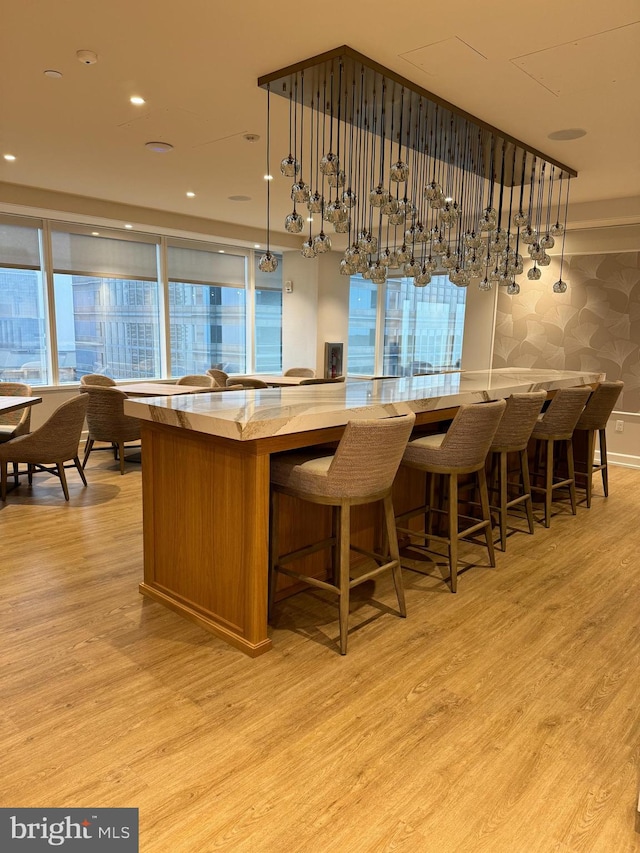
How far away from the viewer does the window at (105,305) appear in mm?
7398

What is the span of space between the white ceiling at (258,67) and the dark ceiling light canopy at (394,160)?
0.39 feet

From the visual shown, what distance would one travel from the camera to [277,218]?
7.84 metres

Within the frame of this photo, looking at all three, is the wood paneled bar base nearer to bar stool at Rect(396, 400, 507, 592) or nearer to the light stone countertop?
the light stone countertop

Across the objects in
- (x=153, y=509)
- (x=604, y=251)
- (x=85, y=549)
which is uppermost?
(x=604, y=251)

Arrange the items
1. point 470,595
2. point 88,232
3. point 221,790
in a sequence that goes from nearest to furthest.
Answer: point 221,790 → point 470,595 → point 88,232

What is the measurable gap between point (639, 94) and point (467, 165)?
166 centimetres

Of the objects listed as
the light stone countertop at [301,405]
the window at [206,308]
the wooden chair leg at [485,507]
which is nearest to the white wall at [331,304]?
the window at [206,308]

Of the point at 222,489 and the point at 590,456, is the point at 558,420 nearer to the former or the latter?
the point at 590,456

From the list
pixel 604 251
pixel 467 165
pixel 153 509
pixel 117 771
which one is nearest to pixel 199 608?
pixel 153 509

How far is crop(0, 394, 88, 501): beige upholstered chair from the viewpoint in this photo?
4.62 meters

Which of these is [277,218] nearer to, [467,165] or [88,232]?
[88,232]

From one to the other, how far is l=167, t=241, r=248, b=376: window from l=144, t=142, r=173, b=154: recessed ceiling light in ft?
12.3

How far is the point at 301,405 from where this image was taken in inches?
113

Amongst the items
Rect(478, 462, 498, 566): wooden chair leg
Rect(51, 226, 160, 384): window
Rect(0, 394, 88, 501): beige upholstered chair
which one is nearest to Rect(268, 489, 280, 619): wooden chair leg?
Rect(478, 462, 498, 566): wooden chair leg
